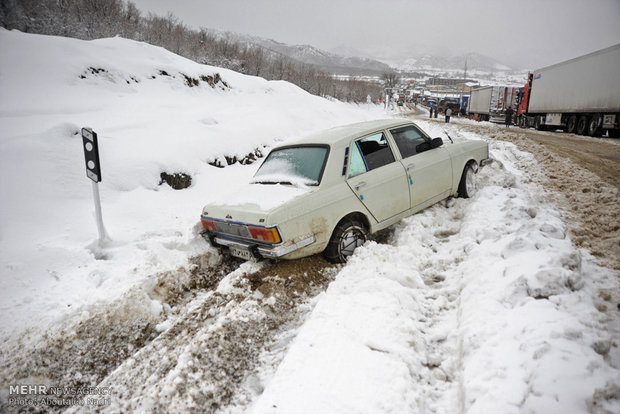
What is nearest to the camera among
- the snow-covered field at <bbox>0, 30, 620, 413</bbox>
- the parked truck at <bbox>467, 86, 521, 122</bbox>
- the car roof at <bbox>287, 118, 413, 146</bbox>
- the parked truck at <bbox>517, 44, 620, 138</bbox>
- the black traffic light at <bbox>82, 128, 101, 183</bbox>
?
the snow-covered field at <bbox>0, 30, 620, 413</bbox>

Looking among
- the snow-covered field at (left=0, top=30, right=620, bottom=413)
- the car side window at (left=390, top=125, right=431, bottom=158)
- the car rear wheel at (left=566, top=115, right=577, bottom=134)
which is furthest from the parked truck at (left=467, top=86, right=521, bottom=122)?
the car side window at (left=390, top=125, right=431, bottom=158)

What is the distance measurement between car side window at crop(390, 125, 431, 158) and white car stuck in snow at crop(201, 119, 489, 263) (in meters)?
0.01

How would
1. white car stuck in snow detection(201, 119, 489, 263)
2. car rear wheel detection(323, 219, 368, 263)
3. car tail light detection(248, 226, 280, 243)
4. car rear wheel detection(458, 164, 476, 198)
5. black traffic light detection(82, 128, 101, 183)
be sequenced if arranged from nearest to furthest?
car tail light detection(248, 226, 280, 243), white car stuck in snow detection(201, 119, 489, 263), car rear wheel detection(323, 219, 368, 263), black traffic light detection(82, 128, 101, 183), car rear wheel detection(458, 164, 476, 198)

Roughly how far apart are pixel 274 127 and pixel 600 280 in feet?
34.1

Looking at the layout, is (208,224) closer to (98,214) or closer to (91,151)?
(98,214)

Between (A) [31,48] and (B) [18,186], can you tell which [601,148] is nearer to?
(B) [18,186]

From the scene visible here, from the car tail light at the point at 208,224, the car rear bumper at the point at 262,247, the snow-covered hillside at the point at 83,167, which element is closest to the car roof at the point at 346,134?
the car rear bumper at the point at 262,247

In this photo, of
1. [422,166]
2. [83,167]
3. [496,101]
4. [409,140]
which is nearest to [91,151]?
[83,167]

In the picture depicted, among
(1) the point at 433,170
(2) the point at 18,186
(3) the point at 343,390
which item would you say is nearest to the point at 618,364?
(3) the point at 343,390

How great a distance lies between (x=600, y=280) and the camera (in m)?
3.02

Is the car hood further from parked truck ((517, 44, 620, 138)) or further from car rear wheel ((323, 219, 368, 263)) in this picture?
parked truck ((517, 44, 620, 138))

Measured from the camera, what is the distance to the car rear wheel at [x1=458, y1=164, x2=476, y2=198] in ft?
18.5

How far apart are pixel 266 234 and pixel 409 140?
2.83 metres

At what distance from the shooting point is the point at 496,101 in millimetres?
30016
